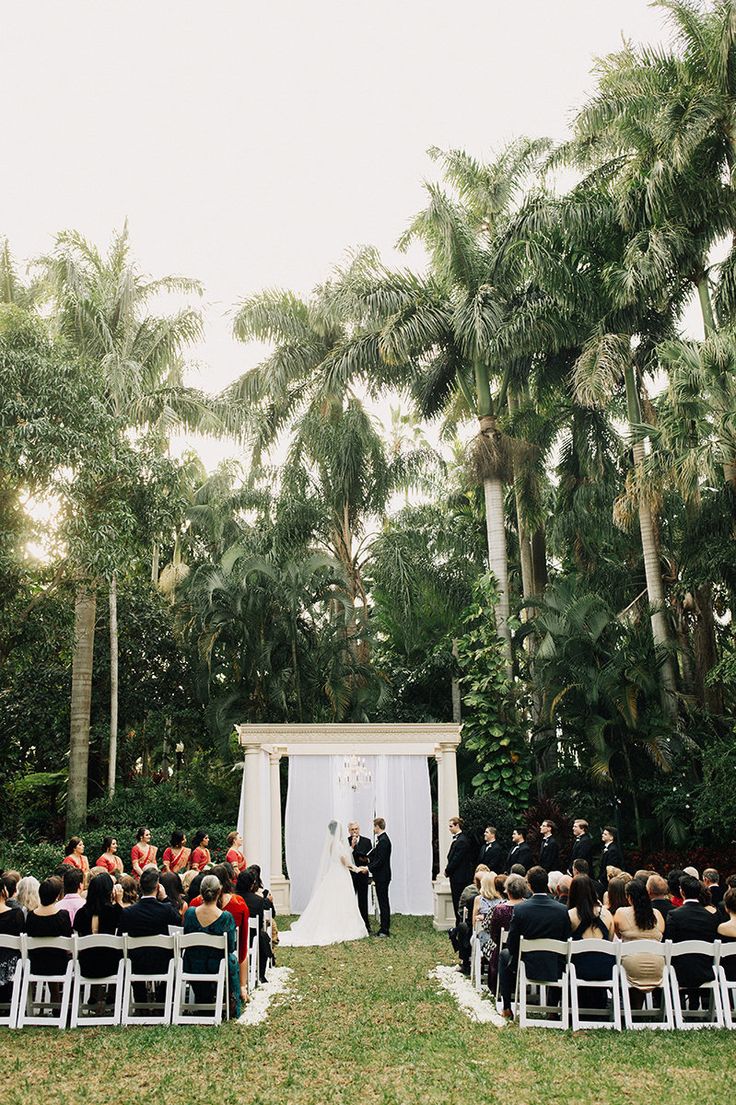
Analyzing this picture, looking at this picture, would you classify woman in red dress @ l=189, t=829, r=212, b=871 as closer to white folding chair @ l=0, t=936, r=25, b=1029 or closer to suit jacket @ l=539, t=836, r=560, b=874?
suit jacket @ l=539, t=836, r=560, b=874

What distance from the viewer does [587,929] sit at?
25.8 ft

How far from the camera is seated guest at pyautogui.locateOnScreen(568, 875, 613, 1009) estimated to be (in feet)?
24.9

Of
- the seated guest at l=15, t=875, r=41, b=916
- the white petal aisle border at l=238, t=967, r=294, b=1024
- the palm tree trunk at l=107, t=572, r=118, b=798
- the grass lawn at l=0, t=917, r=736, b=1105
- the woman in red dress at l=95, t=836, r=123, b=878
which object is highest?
the palm tree trunk at l=107, t=572, r=118, b=798

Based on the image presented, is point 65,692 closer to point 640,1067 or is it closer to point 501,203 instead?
point 501,203

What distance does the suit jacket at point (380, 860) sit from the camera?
1389 cm

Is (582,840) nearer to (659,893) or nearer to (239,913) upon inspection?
(659,893)

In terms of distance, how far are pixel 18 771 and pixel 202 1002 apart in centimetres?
1853

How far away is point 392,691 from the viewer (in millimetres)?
25906

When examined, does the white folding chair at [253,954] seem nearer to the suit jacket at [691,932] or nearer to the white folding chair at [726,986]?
the suit jacket at [691,932]

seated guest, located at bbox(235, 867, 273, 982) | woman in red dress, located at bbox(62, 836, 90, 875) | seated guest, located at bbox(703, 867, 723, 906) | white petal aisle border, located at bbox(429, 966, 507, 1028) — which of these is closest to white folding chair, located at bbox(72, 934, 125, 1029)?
seated guest, located at bbox(235, 867, 273, 982)

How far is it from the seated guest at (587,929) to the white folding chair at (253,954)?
3177 mm

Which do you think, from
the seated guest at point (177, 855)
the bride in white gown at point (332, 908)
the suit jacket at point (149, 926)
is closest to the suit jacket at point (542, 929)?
the suit jacket at point (149, 926)

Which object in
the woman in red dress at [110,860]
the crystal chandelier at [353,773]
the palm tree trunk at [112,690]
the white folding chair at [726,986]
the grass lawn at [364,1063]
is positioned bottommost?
the grass lawn at [364,1063]

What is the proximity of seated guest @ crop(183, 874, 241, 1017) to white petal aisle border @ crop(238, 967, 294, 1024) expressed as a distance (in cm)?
19
